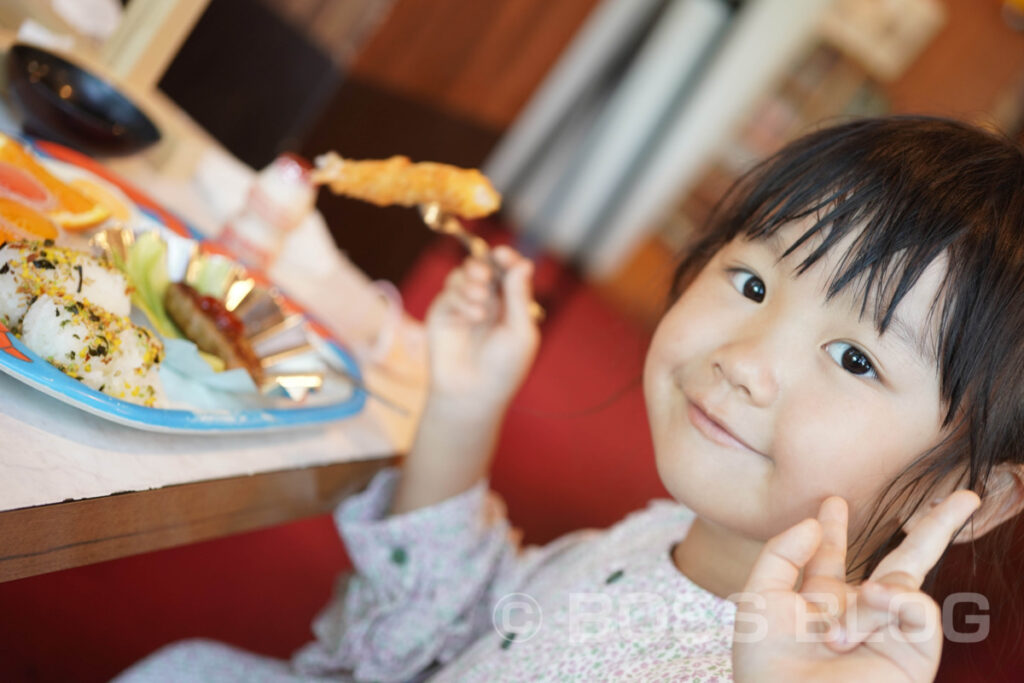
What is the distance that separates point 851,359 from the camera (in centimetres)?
82

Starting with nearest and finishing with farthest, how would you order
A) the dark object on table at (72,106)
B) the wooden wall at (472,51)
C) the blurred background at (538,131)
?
1. the dark object on table at (72,106)
2. the blurred background at (538,131)
3. the wooden wall at (472,51)

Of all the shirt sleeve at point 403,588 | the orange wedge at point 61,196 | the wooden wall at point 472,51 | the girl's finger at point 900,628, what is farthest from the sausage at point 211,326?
the wooden wall at point 472,51

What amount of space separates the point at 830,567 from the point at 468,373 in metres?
0.69

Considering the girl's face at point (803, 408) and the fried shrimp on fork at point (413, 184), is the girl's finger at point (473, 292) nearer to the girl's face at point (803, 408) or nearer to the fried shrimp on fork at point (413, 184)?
the fried shrimp on fork at point (413, 184)

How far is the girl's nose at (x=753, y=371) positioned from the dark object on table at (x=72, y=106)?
90 cm

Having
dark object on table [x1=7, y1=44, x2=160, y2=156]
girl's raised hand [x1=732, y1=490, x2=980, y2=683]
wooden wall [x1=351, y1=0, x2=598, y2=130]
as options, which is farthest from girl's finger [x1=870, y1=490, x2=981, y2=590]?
wooden wall [x1=351, y1=0, x2=598, y2=130]

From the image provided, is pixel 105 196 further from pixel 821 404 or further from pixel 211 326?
pixel 821 404

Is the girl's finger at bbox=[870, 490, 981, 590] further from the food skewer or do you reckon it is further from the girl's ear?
the food skewer

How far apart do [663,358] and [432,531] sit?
436 mm

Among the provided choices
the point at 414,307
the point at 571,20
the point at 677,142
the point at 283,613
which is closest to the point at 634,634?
the point at 283,613

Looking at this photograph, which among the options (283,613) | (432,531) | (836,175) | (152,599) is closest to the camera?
(836,175)

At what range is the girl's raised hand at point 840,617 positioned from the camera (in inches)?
22.9

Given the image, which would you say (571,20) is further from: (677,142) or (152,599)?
(152,599)

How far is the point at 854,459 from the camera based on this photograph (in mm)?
811
